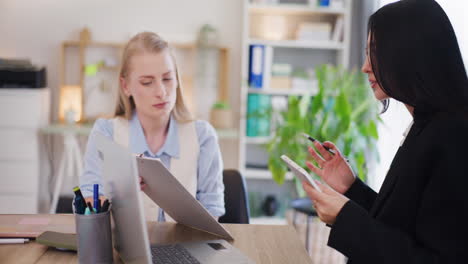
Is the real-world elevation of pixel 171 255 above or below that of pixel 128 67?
below

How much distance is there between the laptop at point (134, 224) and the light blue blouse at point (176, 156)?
0.39m

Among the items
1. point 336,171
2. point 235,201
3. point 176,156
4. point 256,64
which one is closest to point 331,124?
point 256,64

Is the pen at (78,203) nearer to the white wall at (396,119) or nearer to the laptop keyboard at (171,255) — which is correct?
the laptop keyboard at (171,255)

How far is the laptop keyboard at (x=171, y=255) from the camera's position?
132 cm

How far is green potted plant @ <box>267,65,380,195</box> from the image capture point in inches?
139

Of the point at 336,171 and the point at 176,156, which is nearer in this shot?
the point at 336,171

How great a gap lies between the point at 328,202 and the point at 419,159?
0.73ft

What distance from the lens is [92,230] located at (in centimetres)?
124

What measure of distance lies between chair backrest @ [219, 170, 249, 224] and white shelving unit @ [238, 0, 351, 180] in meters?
2.23

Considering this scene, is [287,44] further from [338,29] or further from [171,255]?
[171,255]

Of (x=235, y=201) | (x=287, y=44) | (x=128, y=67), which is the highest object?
(x=287, y=44)

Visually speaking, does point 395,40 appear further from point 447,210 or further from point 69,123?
point 69,123

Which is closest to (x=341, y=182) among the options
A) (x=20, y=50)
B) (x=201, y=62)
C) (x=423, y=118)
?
(x=423, y=118)

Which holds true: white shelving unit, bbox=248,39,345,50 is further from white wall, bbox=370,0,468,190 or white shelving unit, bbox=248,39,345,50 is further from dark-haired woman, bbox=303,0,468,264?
dark-haired woman, bbox=303,0,468,264
